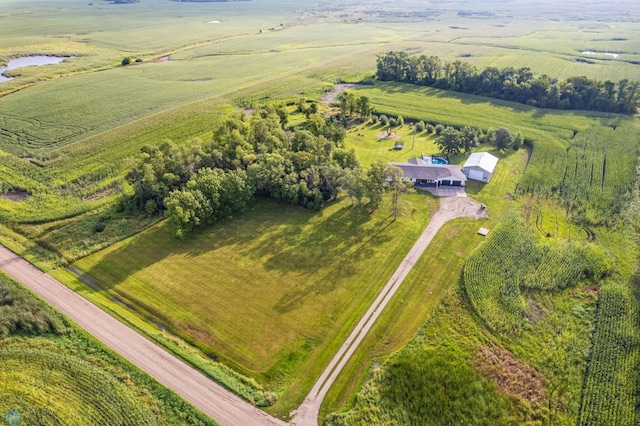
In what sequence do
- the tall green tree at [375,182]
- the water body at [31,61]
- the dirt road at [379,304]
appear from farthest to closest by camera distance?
1. the water body at [31,61]
2. the tall green tree at [375,182]
3. the dirt road at [379,304]

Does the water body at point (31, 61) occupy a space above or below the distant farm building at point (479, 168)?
above

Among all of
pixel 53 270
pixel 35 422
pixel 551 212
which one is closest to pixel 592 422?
pixel 551 212

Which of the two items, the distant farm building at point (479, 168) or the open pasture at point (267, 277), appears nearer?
the open pasture at point (267, 277)

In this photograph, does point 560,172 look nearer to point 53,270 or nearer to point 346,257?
point 346,257

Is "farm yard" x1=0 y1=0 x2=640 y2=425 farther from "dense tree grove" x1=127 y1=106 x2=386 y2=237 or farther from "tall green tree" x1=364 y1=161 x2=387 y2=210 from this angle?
"tall green tree" x1=364 y1=161 x2=387 y2=210

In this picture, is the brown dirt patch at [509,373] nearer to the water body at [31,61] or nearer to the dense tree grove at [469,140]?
the dense tree grove at [469,140]

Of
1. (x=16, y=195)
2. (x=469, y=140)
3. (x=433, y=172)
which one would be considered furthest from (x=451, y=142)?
(x=16, y=195)

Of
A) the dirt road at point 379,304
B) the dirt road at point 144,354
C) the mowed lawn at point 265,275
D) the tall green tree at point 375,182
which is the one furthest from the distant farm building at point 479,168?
the dirt road at point 144,354

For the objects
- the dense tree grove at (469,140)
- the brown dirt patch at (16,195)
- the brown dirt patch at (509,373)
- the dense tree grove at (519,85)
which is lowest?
the brown dirt patch at (509,373)
